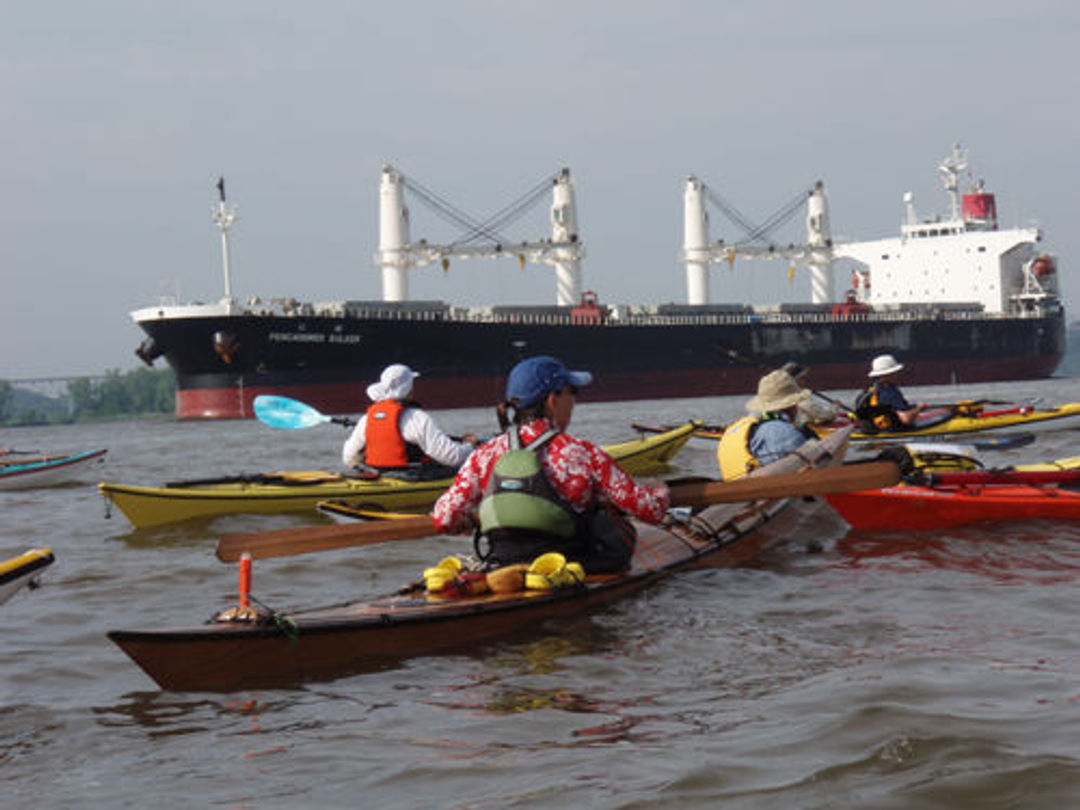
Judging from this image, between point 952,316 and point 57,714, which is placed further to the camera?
point 952,316

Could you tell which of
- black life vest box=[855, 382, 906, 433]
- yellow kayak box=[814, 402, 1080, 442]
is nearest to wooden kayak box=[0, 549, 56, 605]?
black life vest box=[855, 382, 906, 433]

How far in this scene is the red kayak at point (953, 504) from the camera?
30.3 ft

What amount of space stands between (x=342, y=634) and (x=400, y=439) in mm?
4934

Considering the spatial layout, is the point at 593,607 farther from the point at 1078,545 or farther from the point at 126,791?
the point at 1078,545

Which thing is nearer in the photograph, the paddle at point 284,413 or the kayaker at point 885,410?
the paddle at point 284,413

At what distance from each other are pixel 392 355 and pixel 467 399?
10.3 ft

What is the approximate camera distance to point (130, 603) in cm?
827

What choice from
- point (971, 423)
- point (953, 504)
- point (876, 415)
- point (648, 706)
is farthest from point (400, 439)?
point (971, 423)

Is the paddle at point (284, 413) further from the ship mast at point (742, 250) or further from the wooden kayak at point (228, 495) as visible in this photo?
the ship mast at point (742, 250)

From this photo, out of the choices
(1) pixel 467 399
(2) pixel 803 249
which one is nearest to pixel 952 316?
(2) pixel 803 249

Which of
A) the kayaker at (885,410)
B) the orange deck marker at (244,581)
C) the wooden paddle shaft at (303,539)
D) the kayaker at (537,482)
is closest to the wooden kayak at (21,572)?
the wooden paddle shaft at (303,539)

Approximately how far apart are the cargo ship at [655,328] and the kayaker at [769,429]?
27.0 meters

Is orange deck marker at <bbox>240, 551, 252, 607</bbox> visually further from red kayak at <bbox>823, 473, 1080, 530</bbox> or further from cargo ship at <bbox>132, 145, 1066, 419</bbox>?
cargo ship at <bbox>132, 145, 1066, 419</bbox>

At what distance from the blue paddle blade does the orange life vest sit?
264 centimetres
